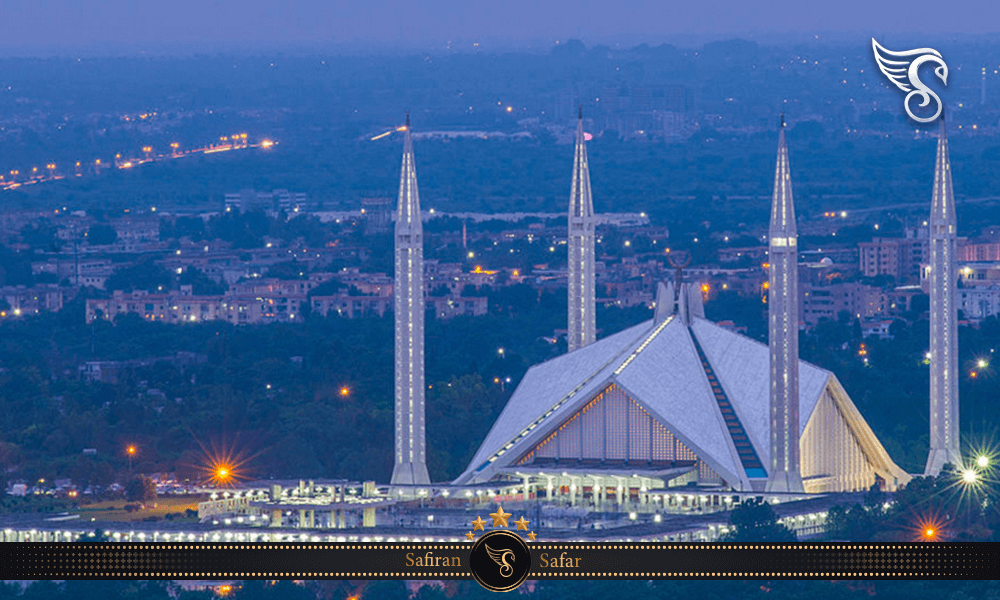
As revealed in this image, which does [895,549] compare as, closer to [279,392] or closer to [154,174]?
[279,392]

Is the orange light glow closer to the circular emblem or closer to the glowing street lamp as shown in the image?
the glowing street lamp

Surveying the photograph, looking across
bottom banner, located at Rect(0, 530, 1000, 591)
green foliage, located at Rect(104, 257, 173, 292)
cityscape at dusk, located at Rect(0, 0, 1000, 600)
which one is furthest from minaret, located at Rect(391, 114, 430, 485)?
green foliage, located at Rect(104, 257, 173, 292)

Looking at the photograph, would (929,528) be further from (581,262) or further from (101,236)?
(101,236)

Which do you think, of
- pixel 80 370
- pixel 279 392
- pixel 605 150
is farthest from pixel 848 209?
pixel 279 392

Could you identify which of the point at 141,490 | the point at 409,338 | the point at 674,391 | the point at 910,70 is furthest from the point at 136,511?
the point at 910,70

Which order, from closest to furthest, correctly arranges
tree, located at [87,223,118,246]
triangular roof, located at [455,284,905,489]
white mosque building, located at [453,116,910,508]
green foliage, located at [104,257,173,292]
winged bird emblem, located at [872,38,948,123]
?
winged bird emblem, located at [872,38,948,123], white mosque building, located at [453,116,910,508], triangular roof, located at [455,284,905,489], green foliage, located at [104,257,173,292], tree, located at [87,223,118,246]

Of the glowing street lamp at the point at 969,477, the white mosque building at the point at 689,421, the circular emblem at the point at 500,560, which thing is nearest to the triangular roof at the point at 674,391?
the white mosque building at the point at 689,421

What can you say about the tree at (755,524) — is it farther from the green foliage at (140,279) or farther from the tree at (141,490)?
the green foliage at (140,279)
